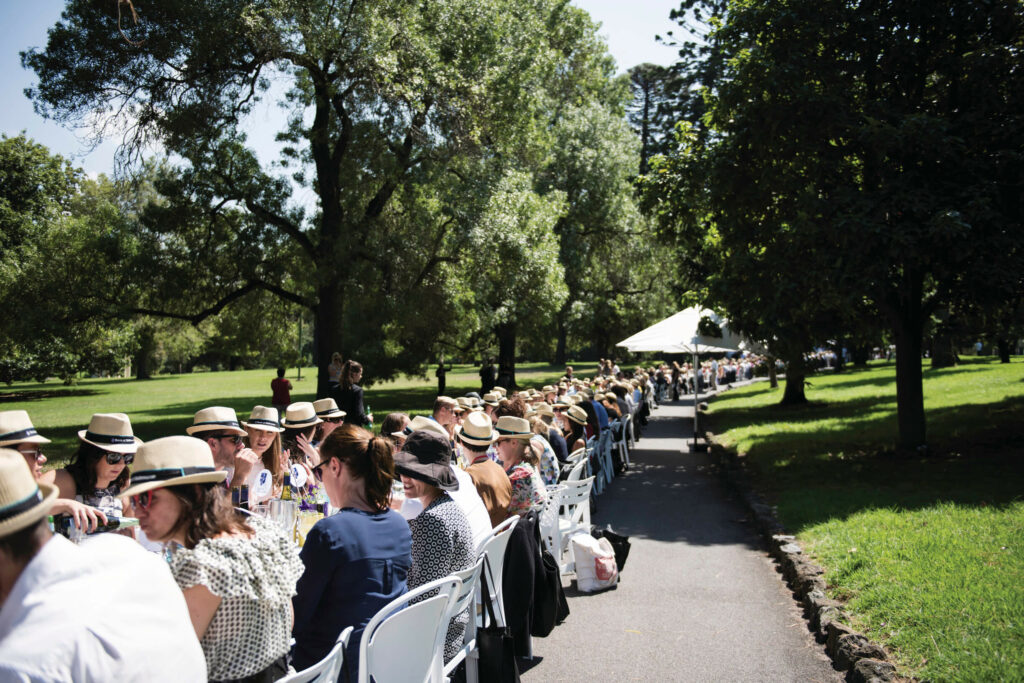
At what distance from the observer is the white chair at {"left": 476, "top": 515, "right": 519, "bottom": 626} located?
4.50 metres

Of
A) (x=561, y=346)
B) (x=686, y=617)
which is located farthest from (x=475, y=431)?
(x=561, y=346)

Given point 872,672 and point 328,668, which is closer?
point 328,668

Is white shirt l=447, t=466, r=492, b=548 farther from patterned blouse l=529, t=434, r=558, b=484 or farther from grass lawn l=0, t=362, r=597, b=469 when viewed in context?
grass lawn l=0, t=362, r=597, b=469

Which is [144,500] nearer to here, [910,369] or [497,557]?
[497,557]

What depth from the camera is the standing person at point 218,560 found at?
2473 mm

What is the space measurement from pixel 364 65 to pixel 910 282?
11.9m

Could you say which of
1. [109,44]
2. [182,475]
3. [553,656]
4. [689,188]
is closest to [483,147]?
[689,188]

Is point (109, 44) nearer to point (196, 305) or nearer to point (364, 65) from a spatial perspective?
point (364, 65)

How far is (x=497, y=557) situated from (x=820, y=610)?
9.47ft

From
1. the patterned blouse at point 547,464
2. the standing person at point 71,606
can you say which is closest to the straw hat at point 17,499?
the standing person at point 71,606

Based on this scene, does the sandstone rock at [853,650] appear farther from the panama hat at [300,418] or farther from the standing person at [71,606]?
the panama hat at [300,418]

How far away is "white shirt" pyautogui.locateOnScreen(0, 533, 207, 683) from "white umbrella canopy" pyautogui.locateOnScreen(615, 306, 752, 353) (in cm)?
1452

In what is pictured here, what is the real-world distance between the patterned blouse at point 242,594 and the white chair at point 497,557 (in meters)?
1.79

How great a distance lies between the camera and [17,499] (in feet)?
6.00
